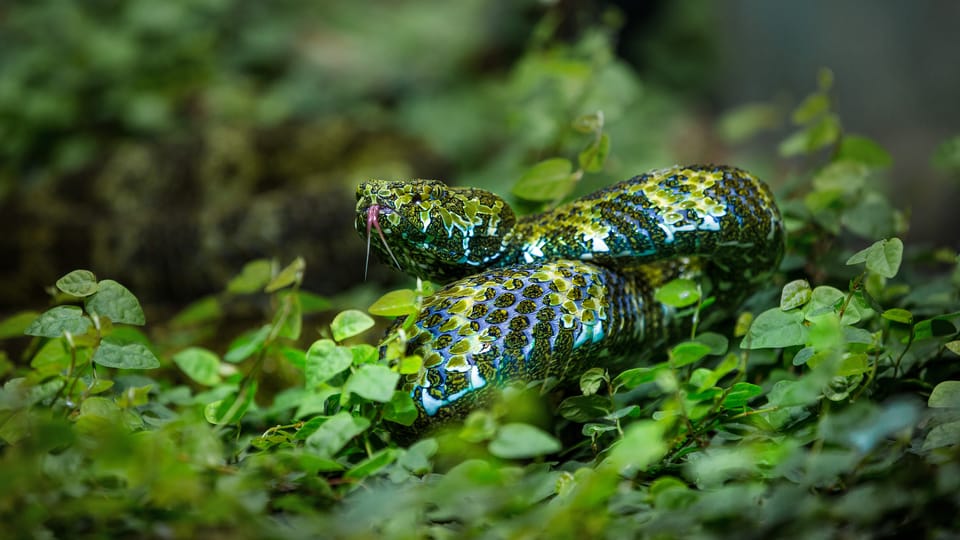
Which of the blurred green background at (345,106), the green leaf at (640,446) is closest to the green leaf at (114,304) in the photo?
the green leaf at (640,446)

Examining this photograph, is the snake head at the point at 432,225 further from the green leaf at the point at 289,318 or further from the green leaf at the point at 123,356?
the green leaf at the point at 123,356

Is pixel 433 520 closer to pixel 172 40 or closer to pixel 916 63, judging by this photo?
pixel 916 63

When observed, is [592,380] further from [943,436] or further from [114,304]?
[114,304]

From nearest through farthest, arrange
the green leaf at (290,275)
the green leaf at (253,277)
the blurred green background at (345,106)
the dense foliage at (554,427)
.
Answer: the dense foliage at (554,427) < the green leaf at (290,275) < the green leaf at (253,277) < the blurred green background at (345,106)

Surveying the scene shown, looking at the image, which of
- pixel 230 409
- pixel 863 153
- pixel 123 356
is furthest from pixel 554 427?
pixel 863 153

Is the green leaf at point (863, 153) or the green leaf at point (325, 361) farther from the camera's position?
the green leaf at point (863, 153)

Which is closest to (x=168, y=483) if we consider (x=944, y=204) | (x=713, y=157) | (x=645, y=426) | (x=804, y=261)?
(x=645, y=426)

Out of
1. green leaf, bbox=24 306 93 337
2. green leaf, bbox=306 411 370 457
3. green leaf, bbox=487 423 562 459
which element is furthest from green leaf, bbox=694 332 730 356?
green leaf, bbox=24 306 93 337
